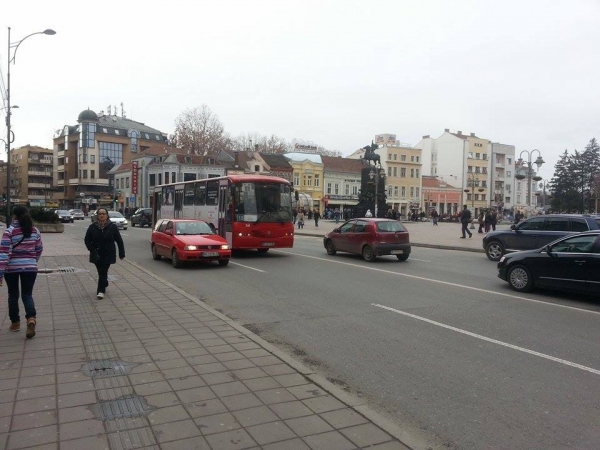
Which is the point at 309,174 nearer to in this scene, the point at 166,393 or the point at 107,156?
the point at 107,156

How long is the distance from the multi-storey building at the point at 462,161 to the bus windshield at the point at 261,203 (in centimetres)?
8692

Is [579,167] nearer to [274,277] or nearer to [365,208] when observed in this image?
[365,208]

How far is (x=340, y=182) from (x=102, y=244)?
250 ft

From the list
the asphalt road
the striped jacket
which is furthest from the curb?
the striped jacket

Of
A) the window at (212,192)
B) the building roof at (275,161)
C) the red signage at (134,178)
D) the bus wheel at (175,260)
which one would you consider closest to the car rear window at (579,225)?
the bus wheel at (175,260)

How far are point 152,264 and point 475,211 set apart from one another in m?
100

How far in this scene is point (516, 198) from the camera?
114562mm

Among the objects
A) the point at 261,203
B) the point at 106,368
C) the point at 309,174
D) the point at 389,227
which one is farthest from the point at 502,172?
the point at 106,368

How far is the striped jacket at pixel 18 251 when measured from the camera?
670 centimetres

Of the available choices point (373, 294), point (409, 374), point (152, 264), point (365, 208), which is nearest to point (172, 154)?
point (365, 208)

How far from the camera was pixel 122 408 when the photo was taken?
4.48 metres

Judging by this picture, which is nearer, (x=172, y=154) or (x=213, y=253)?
(x=213, y=253)

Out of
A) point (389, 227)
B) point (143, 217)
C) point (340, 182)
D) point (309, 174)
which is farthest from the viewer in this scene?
point (340, 182)

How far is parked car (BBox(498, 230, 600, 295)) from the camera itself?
393 inches
